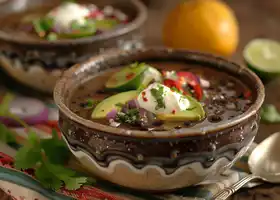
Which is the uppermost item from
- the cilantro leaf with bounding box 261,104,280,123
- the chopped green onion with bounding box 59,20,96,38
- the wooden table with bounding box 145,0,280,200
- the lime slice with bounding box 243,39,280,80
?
the chopped green onion with bounding box 59,20,96,38

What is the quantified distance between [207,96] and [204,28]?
2.20 ft

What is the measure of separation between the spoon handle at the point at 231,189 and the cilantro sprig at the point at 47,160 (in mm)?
314

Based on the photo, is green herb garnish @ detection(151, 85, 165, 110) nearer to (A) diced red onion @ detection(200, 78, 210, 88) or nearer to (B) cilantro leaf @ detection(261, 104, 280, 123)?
(A) diced red onion @ detection(200, 78, 210, 88)

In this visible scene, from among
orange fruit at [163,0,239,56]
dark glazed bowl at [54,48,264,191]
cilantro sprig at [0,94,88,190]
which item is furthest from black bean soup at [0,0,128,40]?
dark glazed bowl at [54,48,264,191]

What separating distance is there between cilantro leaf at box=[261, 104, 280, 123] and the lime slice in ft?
0.48

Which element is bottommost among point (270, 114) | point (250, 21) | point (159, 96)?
point (250, 21)

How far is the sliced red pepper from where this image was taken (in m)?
1.46

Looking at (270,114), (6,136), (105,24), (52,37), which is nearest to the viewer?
(6,136)

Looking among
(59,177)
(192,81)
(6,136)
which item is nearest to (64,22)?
(6,136)

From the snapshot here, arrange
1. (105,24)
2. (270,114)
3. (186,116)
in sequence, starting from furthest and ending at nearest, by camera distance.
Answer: (105,24) < (270,114) < (186,116)

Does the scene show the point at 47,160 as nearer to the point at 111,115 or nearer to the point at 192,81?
the point at 111,115

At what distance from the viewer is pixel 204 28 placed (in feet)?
6.87

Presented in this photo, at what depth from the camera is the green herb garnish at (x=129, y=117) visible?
4.34 feet

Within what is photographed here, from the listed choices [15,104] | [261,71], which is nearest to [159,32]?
[261,71]
